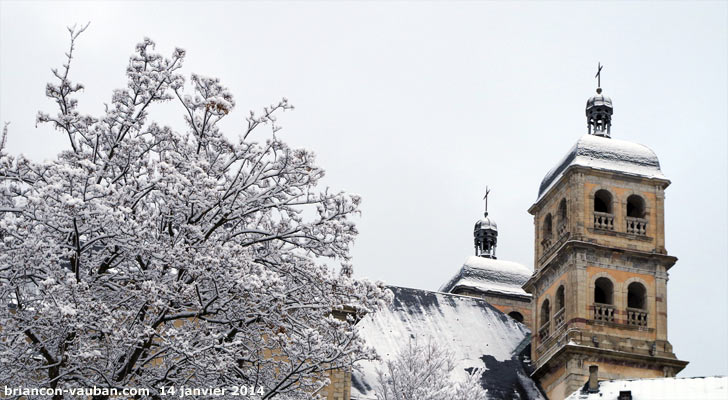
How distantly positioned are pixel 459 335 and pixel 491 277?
41.4ft

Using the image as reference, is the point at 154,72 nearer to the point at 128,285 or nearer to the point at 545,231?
the point at 128,285

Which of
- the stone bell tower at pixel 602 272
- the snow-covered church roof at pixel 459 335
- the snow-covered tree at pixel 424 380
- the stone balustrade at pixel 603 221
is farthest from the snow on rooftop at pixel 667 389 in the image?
the snow-covered tree at pixel 424 380

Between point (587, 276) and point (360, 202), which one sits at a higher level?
point (587, 276)

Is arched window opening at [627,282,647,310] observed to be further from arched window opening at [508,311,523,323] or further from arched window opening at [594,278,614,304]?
arched window opening at [508,311,523,323]

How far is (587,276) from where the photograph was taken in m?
44.3

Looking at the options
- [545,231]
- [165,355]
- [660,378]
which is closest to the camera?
[165,355]

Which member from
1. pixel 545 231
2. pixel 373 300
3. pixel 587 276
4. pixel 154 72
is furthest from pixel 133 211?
pixel 545 231

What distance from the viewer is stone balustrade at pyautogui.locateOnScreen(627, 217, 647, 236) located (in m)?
45.4

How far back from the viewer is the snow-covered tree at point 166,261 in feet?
53.3

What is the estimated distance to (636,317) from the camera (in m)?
44.2

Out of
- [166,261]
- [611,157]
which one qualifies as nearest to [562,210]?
[611,157]

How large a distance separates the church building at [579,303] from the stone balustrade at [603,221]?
0.11 ft

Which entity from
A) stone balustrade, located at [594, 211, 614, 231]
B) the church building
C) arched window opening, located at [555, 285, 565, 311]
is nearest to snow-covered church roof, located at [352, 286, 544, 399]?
the church building

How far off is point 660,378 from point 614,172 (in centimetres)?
848
